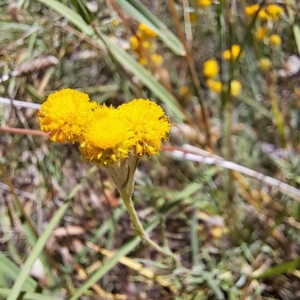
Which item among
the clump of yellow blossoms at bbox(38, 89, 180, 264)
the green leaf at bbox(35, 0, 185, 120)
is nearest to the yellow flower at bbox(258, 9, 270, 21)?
the green leaf at bbox(35, 0, 185, 120)

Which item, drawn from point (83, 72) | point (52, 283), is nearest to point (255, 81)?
point (83, 72)

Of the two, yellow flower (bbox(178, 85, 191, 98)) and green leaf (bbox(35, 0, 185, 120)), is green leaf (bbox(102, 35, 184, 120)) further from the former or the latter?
yellow flower (bbox(178, 85, 191, 98))

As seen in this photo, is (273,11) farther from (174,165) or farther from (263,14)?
(174,165)

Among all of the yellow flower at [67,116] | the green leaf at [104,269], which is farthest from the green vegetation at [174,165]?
the yellow flower at [67,116]

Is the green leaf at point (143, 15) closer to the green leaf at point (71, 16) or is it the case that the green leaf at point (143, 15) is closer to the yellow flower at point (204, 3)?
the green leaf at point (71, 16)

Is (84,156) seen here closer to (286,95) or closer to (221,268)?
(221,268)

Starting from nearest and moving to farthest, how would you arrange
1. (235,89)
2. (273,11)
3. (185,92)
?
(273,11)
(235,89)
(185,92)

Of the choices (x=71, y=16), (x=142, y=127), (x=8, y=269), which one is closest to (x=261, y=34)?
(x=71, y=16)
